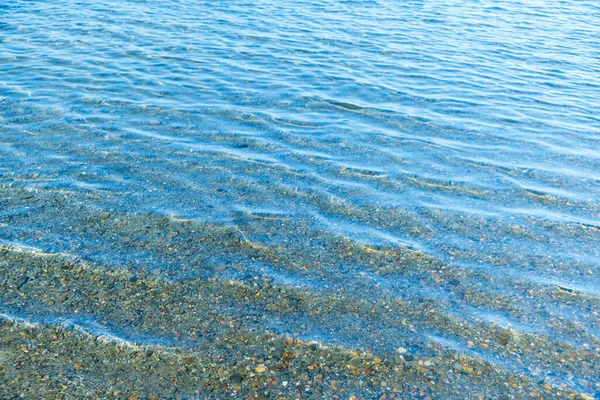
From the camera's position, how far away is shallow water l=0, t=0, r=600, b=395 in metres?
5.98

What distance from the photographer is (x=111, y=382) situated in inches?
191

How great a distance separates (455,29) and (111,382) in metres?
16.1

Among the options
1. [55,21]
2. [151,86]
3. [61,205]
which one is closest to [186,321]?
[61,205]

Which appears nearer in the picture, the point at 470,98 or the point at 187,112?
the point at 187,112

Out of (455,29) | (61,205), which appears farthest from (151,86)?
(455,29)

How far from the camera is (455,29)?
18.1 metres

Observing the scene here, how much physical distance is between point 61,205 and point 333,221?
3.49 meters

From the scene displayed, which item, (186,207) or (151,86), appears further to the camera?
(151,86)

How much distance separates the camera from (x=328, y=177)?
8.81 m

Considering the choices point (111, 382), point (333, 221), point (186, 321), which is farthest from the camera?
point (333, 221)

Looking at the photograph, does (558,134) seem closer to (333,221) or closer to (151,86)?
(333,221)

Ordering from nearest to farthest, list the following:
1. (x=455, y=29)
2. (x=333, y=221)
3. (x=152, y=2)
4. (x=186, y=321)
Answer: (x=186, y=321) → (x=333, y=221) → (x=455, y=29) → (x=152, y=2)

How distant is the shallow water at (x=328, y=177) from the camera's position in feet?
19.6

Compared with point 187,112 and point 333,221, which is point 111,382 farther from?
point 187,112
